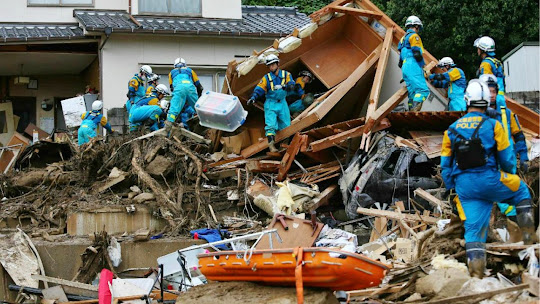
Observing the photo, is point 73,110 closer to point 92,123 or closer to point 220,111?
point 92,123

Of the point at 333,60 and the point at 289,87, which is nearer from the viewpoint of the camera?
the point at 289,87

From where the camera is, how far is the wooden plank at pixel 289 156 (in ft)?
41.4

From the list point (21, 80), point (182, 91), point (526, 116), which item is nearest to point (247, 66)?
point (182, 91)

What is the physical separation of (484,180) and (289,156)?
17.3 ft

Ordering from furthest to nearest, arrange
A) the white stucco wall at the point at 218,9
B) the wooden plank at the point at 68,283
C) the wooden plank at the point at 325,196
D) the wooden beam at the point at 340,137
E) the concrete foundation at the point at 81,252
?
the white stucco wall at the point at 218,9 → the wooden beam at the point at 340,137 → the wooden plank at the point at 325,196 → the concrete foundation at the point at 81,252 → the wooden plank at the point at 68,283

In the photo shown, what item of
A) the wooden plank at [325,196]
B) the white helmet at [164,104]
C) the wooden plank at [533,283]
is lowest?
the wooden plank at [533,283]

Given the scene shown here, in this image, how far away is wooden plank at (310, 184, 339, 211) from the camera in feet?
40.3

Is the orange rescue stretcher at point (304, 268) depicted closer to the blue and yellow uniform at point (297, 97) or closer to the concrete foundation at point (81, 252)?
the concrete foundation at point (81, 252)

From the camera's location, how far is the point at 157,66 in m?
17.5

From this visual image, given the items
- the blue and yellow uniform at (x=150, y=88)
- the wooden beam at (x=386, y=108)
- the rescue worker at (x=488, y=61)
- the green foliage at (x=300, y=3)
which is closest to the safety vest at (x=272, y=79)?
the wooden beam at (x=386, y=108)

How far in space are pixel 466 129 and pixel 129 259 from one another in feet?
18.4

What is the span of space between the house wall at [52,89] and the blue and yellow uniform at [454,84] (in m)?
9.74

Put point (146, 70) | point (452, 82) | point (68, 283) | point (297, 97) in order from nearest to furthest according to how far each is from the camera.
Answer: point (68, 283) < point (452, 82) < point (297, 97) < point (146, 70)

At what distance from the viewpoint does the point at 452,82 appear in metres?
13.1
